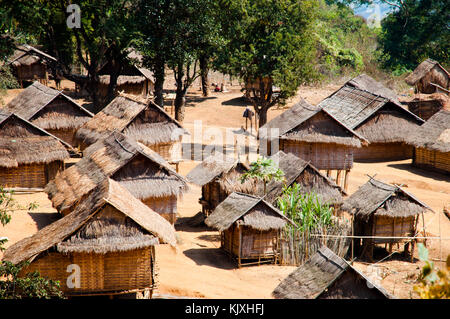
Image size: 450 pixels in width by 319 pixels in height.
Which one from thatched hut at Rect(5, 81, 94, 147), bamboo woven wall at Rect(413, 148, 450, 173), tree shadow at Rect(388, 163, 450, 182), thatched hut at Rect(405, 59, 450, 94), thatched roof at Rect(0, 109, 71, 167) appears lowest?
tree shadow at Rect(388, 163, 450, 182)

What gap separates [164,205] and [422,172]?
1410cm

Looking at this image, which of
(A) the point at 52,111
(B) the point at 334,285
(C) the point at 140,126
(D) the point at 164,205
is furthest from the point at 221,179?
(A) the point at 52,111

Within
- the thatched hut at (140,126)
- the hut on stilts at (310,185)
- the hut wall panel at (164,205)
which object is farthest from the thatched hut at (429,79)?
the hut wall panel at (164,205)

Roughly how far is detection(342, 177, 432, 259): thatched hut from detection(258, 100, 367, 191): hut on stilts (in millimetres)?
5664

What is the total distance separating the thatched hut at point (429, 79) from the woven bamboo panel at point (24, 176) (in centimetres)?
2417

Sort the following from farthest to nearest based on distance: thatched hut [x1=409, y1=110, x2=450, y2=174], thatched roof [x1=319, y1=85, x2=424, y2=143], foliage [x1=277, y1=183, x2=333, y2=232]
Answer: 1. thatched roof [x1=319, y1=85, x2=424, y2=143]
2. thatched hut [x1=409, y1=110, x2=450, y2=174]
3. foliage [x1=277, y1=183, x2=333, y2=232]

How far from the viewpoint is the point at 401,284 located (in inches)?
565

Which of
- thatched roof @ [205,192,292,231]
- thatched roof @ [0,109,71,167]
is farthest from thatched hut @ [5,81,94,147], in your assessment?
thatched roof @ [205,192,292,231]

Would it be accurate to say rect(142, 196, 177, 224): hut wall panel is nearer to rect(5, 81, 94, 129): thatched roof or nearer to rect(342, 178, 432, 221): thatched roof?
rect(342, 178, 432, 221): thatched roof

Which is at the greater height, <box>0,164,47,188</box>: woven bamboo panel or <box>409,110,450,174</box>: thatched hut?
<box>409,110,450,174</box>: thatched hut

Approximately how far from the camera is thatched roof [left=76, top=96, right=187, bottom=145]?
2080 cm

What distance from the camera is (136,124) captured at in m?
20.9
